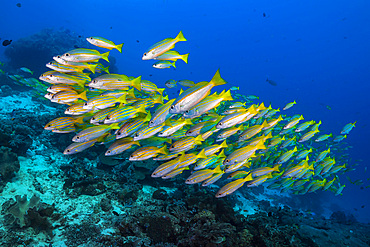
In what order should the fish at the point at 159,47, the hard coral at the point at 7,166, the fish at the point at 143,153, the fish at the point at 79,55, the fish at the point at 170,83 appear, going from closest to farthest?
the fish at the point at 143,153, the fish at the point at 79,55, the fish at the point at 159,47, the hard coral at the point at 7,166, the fish at the point at 170,83

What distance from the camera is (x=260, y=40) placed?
143125 mm

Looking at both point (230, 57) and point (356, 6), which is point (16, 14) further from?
point (356, 6)

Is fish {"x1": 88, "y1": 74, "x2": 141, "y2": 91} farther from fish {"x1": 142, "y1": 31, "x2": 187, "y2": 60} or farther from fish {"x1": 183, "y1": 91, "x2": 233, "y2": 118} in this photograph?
fish {"x1": 183, "y1": 91, "x2": 233, "y2": 118}

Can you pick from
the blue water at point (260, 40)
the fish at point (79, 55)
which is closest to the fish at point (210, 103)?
the fish at point (79, 55)

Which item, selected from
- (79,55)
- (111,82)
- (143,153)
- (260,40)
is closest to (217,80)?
(143,153)

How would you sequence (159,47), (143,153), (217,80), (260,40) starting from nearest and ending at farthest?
(217,80)
(143,153)
(159,47)
(260,40)

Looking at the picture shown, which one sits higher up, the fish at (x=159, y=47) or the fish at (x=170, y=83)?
the fish at (x=170, y=83)

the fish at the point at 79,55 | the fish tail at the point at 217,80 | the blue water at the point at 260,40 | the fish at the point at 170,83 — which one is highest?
the blue water at the point at 260,40

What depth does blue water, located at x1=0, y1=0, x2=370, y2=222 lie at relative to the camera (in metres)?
99.3

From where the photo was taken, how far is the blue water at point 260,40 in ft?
326

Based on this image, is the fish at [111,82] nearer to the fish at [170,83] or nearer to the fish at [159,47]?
the fish at [159,47]

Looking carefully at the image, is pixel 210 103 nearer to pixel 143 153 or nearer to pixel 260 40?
pixel 143 153

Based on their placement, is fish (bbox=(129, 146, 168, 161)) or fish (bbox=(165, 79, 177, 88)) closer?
fish (bbox=(129, 146, 168, 161))

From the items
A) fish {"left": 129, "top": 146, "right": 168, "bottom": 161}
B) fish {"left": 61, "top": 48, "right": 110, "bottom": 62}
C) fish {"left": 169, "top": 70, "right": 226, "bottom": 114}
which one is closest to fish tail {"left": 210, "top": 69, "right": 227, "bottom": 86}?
fish {"left": 169, "top": 70, "right": 226, "bottom": 114}
